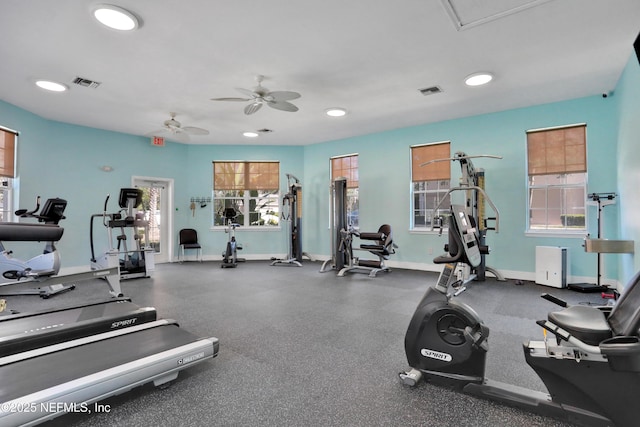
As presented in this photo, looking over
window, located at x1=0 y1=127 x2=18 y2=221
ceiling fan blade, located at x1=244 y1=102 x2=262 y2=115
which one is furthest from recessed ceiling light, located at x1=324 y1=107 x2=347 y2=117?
window, located at x1=0 y1=127 x2=18 y2=221

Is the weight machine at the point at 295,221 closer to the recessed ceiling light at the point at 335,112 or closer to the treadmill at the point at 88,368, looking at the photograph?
the recessed ceiling light at the point at 335,112

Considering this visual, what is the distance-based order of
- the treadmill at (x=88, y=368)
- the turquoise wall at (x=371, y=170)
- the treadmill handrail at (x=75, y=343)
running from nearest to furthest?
the treadmill at (x=88, y=368) < the treadmill handrail at (x=75, y=343) < the turquoise wall at (x=371, y=170)

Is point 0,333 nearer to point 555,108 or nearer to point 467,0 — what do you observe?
point 467,0

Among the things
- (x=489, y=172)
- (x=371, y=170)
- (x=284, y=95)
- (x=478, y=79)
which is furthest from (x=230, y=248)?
(x=478, y=79)

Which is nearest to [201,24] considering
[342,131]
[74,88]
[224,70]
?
[224,70]

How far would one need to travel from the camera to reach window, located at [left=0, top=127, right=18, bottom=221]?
4.92 meters

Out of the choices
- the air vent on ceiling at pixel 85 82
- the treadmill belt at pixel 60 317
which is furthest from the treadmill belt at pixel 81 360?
the air vent on ceiling at pixel 85 82

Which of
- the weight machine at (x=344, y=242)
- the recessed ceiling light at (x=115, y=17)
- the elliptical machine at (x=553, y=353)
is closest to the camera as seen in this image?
the elliptical machine at (x=553, y=353)

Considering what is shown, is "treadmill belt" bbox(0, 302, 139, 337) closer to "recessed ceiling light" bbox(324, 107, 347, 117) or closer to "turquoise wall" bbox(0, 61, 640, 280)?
"turquoise wall" bbox(0, 61, 640, 280)

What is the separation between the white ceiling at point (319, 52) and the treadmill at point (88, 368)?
2642 millimetres

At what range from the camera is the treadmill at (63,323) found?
7.11 ft

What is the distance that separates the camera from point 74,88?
4.36m

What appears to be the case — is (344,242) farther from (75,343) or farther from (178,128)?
(75,343)

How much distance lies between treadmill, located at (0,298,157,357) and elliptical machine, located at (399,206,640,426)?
2234mm
